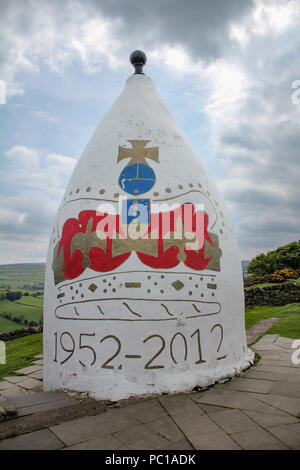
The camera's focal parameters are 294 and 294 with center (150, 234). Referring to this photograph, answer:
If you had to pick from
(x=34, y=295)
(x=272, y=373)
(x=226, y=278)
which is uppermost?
(x=226, y=278)

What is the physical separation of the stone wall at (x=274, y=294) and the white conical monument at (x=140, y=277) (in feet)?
28.1

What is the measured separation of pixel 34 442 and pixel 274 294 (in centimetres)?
1201

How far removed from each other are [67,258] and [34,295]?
26.8m

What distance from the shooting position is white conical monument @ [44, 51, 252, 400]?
361 cm

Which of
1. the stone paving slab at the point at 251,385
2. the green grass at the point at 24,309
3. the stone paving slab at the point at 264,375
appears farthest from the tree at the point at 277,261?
the stone paving slab at the point at 251,385

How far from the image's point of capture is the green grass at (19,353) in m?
6.42

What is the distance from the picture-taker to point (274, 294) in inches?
498

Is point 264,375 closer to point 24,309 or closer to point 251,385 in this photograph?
point 251,385

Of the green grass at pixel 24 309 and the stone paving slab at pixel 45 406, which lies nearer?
the stone paving slab at pixel 45 406

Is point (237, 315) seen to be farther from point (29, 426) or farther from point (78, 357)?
point (29, 426)

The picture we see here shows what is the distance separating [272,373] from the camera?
4.32 metres

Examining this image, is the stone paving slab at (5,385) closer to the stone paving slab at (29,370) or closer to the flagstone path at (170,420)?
the stone paving slab at (29,370)

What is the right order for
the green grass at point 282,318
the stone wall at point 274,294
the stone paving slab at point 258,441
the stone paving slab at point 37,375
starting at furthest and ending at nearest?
the stone wall at point 274,294
the green grass at point 282,318
the stone paving slab at point 37,375
the stone paving slab at point 258,441
